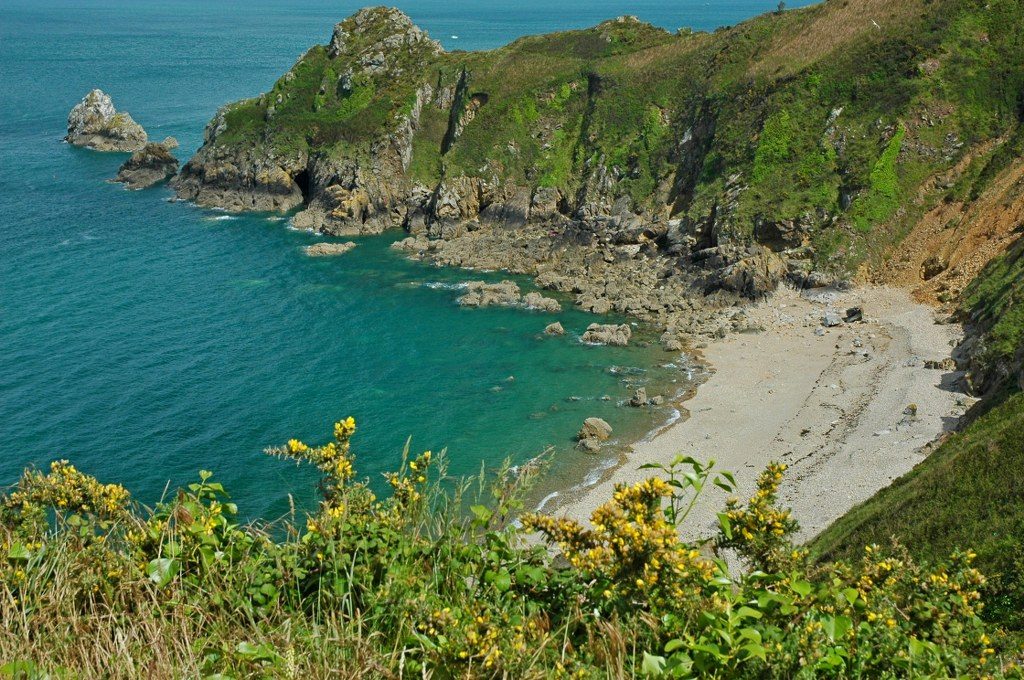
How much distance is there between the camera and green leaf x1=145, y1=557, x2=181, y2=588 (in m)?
8.24

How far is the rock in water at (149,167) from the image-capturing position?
4397 inches

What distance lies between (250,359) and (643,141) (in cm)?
4952

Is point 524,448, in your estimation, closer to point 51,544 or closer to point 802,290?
point 802,290

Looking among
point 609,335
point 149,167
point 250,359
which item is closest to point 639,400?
point 609,335

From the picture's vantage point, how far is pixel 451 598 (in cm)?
861

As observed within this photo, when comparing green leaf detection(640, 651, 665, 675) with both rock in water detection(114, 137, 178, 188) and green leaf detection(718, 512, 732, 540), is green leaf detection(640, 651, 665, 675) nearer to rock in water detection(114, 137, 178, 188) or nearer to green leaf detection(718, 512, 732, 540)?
green leaf detection(718, 512, 732, 540)

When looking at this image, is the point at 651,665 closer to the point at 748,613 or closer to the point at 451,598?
the point at 748,613

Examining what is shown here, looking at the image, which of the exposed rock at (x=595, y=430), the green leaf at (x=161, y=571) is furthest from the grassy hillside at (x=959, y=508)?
the green leaf at (x=161, y=571)

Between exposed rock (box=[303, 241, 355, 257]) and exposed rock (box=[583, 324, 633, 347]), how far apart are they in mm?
33920

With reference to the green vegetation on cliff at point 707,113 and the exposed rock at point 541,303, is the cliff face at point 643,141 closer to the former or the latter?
the green vegetation on cliff at point 707,113

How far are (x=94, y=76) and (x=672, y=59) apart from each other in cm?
14932

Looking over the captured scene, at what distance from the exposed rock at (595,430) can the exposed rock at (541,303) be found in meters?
20.5

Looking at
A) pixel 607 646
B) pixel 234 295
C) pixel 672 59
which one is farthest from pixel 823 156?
pixel 607 646

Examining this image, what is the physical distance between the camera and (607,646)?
7.96 meters
